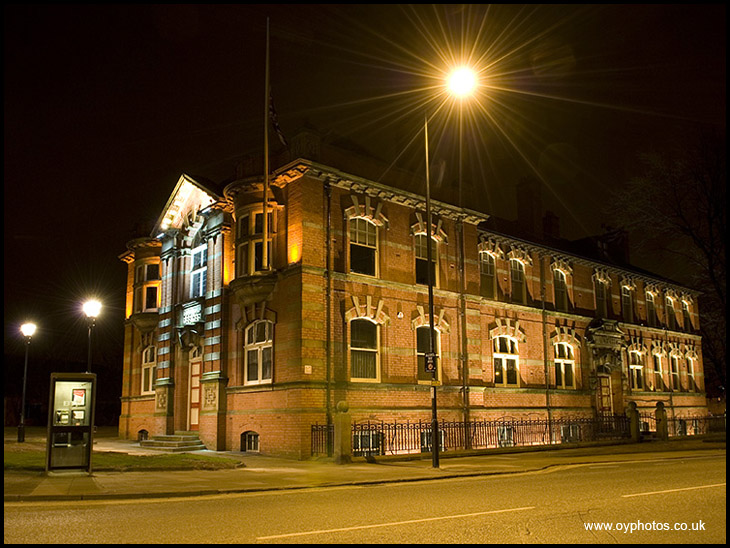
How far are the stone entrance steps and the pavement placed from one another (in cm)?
69

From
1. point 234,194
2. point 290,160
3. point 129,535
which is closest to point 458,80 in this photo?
point 290,160

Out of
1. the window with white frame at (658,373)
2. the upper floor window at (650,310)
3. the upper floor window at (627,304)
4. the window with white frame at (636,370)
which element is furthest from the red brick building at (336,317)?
the upper floor window at (650,310)

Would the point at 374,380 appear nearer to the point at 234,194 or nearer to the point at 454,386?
the point at 454,386

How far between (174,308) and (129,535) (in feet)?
74.2

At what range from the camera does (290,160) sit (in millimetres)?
24453

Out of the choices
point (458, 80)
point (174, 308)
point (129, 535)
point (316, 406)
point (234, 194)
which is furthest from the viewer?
point (174, 308)

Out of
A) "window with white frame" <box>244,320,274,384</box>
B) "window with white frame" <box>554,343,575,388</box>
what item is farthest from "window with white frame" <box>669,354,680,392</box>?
"window with white frame" <box>244,320,274,384</box>

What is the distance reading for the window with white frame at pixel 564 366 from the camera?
111 ft

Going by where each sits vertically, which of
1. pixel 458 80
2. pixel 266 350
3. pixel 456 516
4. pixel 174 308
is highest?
pixel 458 80

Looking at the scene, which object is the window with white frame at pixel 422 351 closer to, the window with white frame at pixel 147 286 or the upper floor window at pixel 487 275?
the upper floor window at pixel 487 275

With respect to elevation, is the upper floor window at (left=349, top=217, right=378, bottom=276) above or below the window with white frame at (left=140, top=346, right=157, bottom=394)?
above

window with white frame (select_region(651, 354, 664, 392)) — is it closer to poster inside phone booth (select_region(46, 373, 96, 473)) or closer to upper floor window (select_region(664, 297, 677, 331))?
upper floor window (select_region(664, 297, 677, 331))

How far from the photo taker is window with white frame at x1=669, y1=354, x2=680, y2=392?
4269 centimetres

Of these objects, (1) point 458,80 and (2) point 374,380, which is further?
(2) point 374,380
